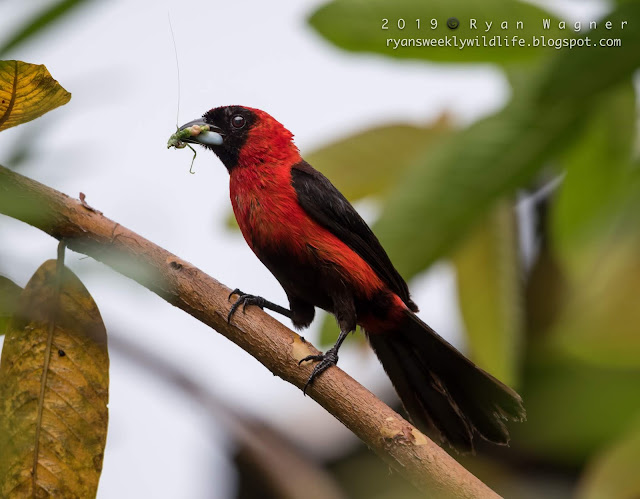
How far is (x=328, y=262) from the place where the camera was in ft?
8.41

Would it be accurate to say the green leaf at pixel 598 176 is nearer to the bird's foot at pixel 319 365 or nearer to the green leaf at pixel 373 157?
the green leaf at pixel 373 157

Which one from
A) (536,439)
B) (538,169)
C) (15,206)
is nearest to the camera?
(15,206)

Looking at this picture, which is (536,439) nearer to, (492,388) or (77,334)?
(492,388)

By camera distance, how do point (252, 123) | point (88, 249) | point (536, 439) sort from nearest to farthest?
point (88, 249) → point (252, 123) → point (536, 439)

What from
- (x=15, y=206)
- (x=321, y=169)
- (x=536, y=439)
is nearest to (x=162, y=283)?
(x=15, y=206)

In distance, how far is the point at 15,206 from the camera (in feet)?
3.94

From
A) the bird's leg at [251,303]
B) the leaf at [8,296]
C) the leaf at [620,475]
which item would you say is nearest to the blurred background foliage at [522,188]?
the leaf at [620,475]

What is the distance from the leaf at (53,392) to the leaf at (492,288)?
46.8 inches

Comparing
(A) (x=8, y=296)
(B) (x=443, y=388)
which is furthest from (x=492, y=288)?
(A) (x=8, y=296)

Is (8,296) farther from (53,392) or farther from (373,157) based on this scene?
(373,157)

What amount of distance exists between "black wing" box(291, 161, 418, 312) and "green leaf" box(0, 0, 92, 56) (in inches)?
55.9

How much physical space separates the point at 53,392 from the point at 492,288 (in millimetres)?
1391

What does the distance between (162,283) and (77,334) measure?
0.25 metres

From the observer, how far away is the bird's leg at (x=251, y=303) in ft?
5.49
